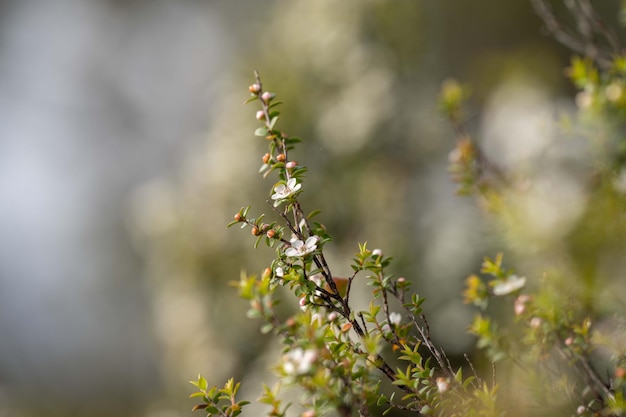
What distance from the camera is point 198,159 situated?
301 centimetres

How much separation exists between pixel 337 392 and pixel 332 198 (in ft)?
6.07

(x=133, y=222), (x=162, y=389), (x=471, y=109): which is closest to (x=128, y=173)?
(x=133, y=222)

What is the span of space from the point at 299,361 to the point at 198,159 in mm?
2583

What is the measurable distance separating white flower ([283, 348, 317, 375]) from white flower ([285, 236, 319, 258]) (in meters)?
0.14

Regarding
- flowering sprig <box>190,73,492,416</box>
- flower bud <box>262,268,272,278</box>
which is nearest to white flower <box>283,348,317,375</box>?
flowering sprig <box>190,73,492,416</box>

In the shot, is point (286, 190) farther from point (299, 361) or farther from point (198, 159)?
point (198, 159)

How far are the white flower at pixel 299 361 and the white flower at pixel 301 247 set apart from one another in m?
0.14

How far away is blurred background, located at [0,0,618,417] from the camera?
2.28 meters

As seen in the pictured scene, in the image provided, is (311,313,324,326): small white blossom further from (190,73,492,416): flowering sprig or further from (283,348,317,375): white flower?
(283,348,317,375): white flower

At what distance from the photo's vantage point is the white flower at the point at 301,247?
64cm

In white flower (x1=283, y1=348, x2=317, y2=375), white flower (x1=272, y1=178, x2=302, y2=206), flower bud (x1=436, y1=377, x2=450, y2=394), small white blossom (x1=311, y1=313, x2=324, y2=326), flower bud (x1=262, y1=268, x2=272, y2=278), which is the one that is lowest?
flower bud (x1=436, y1=377, x2=450, y2=394)

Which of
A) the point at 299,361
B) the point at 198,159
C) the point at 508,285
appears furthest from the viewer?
the point at 198,159

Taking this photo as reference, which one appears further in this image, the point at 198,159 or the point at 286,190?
the point at 198,159

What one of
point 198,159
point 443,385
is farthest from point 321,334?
point 198,159
